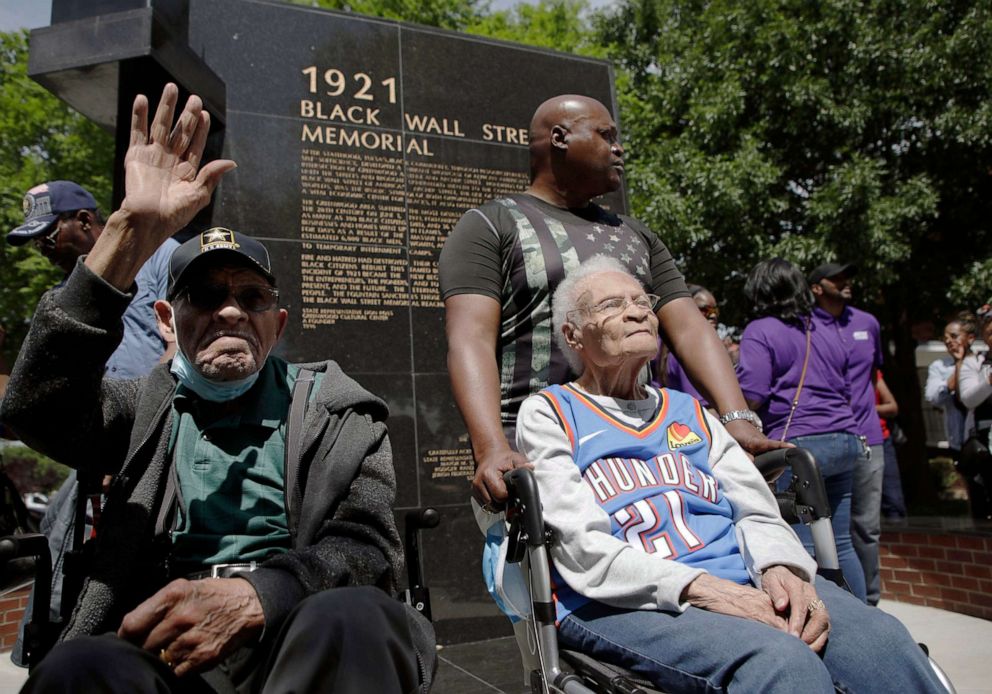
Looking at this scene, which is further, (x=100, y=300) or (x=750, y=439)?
(x=750, y=439)

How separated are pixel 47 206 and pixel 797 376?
12.2 feet

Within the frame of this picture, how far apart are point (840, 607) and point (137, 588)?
1.72 m

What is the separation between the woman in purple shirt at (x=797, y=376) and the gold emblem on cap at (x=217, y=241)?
3.01 meters

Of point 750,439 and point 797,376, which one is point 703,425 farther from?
point 797,376

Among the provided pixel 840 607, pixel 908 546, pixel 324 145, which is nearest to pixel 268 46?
pixel 324 145

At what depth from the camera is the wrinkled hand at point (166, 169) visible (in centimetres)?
186

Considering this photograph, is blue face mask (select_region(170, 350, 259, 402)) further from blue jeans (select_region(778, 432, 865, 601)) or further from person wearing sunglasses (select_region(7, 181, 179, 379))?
blue jeans (select_region(778, 432, 865, 601))

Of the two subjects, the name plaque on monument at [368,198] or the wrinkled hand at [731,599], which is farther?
the name plaque on monument at [368,198]

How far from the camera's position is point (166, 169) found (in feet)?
6.45

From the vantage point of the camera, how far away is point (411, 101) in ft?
18.1

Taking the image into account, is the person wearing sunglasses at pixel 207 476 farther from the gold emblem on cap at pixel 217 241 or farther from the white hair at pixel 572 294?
the white hair at pixel 572 294

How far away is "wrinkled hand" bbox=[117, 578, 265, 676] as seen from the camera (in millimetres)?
1597

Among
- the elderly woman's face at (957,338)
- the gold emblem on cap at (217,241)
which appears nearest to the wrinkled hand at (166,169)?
the gold emblem on cap at (217,241)

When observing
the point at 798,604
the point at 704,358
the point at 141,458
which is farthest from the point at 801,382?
the point at 141,458
